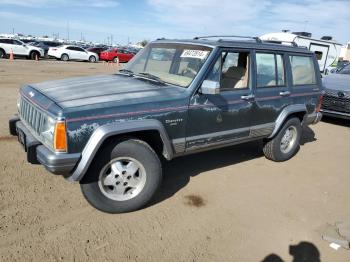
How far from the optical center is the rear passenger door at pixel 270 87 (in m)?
4.93

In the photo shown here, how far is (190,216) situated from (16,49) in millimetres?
26747

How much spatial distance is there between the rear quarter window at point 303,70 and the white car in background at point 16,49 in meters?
25.3

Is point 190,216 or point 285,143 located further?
point 285,143

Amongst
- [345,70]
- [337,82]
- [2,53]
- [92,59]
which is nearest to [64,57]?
[92,59]

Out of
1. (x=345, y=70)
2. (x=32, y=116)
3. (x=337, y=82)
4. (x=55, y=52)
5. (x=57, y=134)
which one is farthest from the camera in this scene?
(x=55, y=52)

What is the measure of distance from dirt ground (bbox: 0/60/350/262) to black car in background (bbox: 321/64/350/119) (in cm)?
355

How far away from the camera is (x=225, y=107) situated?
14.6 ft

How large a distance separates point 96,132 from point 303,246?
240 centimetres

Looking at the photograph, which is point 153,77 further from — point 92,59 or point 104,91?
point 92,59

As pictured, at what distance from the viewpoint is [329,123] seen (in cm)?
948

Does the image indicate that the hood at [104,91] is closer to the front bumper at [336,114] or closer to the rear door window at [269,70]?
the rear door window at [269,70]

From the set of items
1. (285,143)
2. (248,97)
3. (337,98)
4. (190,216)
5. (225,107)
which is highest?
(248,97)

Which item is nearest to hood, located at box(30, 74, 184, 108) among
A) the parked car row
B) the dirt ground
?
the dirt ground

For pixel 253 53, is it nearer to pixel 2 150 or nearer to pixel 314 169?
pixel 314 169
